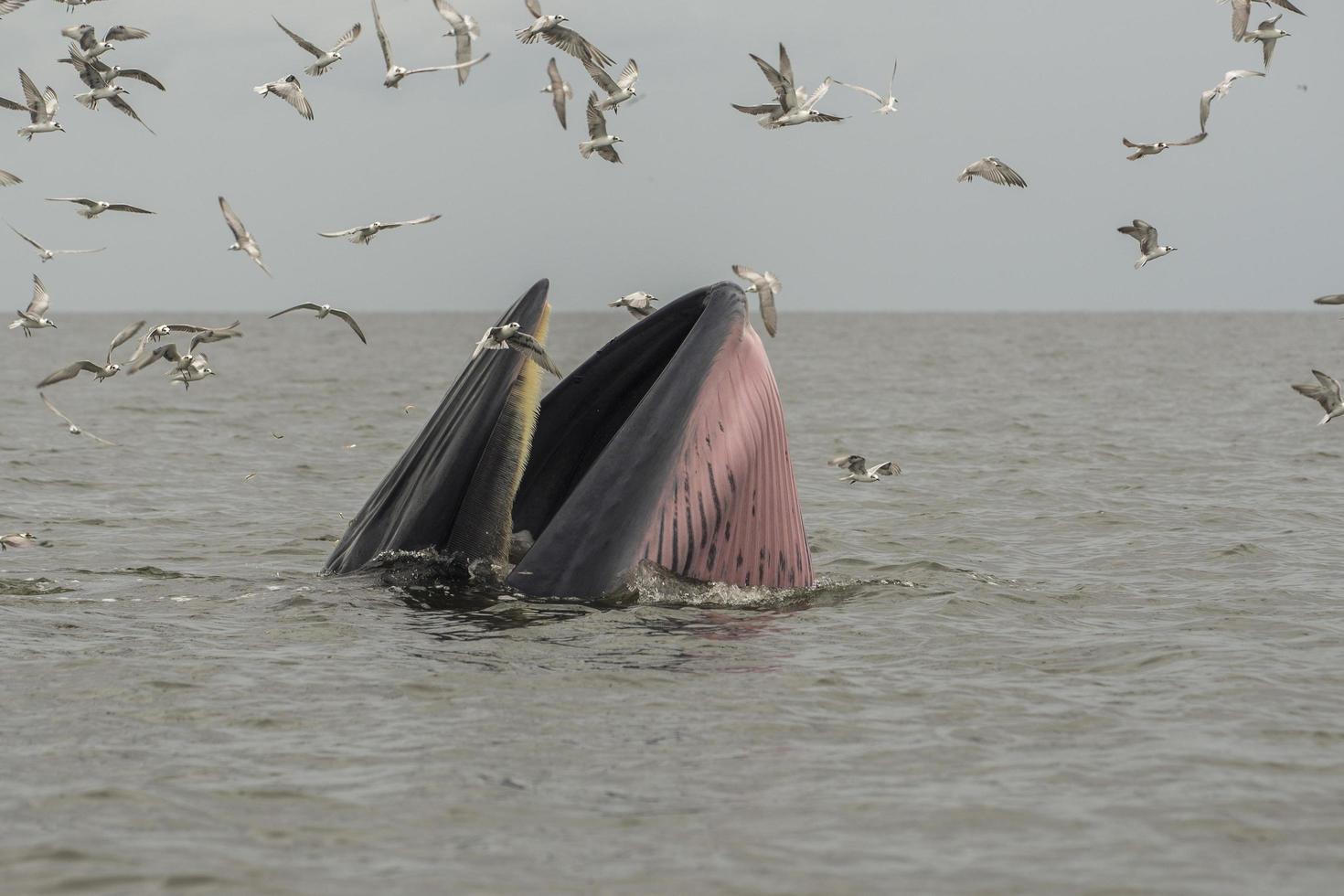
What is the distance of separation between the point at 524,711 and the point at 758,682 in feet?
3.96

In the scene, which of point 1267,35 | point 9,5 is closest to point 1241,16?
point 1267,35

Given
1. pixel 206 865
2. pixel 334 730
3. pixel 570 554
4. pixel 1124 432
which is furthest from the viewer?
pixel 1124 432

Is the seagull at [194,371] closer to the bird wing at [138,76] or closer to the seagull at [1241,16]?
the bird wing at [138,76]

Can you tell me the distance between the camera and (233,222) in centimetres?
1298

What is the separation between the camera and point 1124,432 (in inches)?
1057

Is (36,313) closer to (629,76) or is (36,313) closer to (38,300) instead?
(38,300)

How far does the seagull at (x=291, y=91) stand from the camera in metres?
13.7

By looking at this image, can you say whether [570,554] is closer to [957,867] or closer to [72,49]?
[957,867]

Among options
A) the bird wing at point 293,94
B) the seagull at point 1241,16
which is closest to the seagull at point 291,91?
the bird wing at point 293,94

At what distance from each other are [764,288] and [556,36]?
2.98m

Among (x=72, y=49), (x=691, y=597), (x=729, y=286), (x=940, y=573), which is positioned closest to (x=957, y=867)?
(x=691, y=597)

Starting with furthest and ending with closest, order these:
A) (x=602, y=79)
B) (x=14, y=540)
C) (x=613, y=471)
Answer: (x=602, y=79)
(x=14, y=540)
(x=613, y=471)

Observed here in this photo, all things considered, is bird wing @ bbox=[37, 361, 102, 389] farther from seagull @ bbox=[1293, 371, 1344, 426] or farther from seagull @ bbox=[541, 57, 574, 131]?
seagull @ bbox=[1293, 371, 1344, 426]

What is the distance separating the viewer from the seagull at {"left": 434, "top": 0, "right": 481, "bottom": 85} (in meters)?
12.8
